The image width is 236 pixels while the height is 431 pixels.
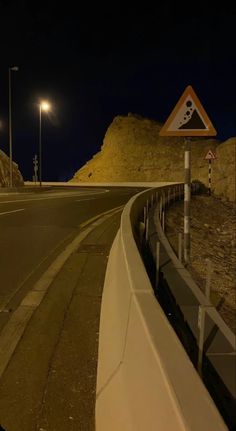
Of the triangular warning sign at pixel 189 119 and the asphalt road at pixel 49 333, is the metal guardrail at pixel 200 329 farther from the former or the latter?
the triangular warning sign at pixel 189 119

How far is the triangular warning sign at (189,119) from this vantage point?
784 centimetres

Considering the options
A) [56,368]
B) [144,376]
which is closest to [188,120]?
[56,368]

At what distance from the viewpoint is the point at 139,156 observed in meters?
92.4

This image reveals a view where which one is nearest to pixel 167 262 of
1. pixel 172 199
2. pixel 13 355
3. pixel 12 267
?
pixel 12 267

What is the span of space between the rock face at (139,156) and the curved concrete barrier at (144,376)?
256 feet

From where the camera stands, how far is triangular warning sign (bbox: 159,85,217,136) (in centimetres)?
784

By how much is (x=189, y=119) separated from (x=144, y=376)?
19.9 ft

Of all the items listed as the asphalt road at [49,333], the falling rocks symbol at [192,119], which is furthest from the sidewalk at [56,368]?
the falling rocks symbol at [192,119]

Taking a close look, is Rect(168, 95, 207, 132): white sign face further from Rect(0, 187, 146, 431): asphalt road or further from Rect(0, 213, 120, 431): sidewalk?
Rect(0, 213, 120, 431): sidewalk

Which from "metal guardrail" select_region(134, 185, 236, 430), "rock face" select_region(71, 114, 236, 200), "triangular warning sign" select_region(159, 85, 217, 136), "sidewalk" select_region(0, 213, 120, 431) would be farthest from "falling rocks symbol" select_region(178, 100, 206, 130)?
"rock face" select_region(71, 114, 236, 200)

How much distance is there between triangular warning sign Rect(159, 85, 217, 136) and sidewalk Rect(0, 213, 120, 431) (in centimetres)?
309

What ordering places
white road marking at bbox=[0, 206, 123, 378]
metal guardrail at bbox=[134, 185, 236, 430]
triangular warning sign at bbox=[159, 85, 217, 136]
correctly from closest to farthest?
metal guardrail at bbox=[134, 185, 236, 430] → white road marking at bbox=[0, 206, 123, 378] → triangular warning sign at bbox=[159, 85, 217, 136]

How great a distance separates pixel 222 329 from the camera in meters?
5.36

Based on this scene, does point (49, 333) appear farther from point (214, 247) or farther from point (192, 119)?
point (214, 247)
